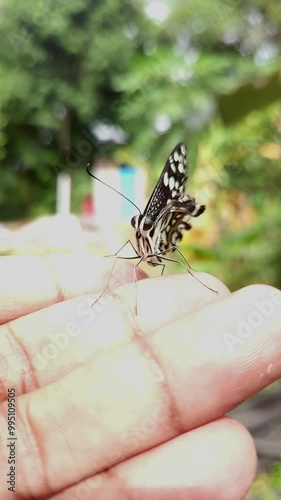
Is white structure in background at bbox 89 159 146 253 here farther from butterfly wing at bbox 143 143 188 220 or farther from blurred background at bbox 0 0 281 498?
butterfly wing at bbox 143 143 188 220

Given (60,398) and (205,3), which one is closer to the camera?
(60,398)

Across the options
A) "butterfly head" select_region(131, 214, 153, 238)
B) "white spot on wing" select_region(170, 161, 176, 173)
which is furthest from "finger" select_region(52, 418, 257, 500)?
"white spot on wing" select_region(170, 161, 176, 173)

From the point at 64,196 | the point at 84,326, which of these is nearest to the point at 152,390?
the point at 84,326

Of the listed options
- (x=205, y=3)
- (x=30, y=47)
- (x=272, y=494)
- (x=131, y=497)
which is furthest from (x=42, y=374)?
(x=30, y=47)

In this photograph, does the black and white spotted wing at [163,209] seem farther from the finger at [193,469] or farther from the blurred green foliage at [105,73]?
the blurred green foliage at [105,73]

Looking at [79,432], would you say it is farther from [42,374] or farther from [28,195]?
[28,195]

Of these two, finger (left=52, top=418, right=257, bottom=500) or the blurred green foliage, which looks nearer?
finger (left=52, top=418, right=257, bottom=500)

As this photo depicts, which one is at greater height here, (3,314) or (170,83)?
(170,83)
